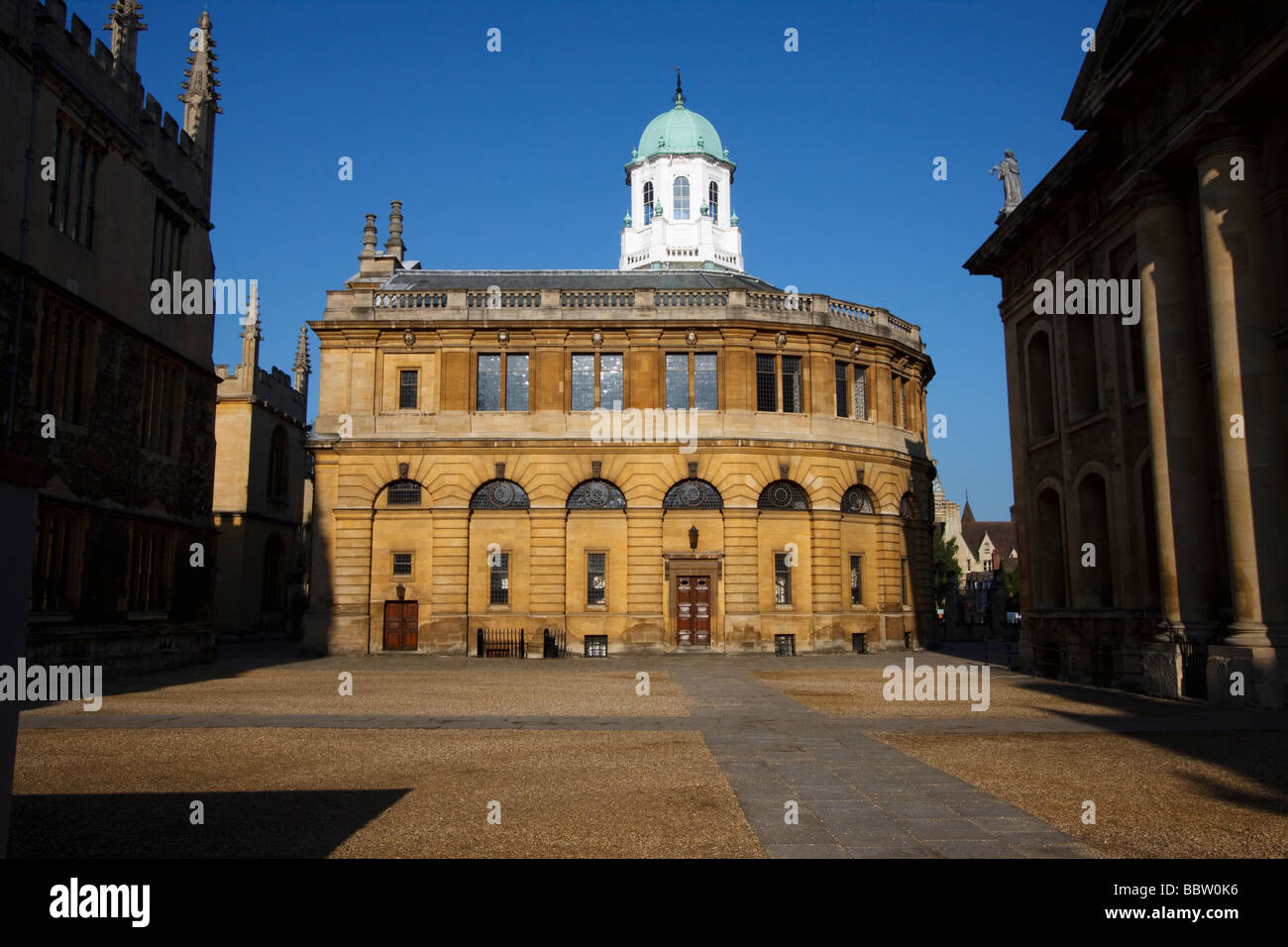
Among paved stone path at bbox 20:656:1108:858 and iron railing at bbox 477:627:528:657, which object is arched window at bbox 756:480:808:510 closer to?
Answer: iron railing at bbox 477:627:528:657

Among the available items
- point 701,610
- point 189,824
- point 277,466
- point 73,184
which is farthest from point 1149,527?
point 277,466

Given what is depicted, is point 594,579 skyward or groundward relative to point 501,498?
groundward

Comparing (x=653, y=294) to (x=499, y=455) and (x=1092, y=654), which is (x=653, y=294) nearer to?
(x=499, y=455)

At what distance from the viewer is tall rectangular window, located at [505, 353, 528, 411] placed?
1467 inches

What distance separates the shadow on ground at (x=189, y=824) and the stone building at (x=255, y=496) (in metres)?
43.9

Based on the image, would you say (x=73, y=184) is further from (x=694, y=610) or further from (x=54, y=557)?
(x=694, y=610)

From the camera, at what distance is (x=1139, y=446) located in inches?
853

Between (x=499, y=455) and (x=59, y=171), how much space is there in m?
17.5

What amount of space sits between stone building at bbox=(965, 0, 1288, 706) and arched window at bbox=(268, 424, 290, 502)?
44938 mm

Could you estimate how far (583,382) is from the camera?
37.4m
